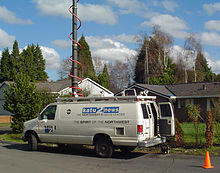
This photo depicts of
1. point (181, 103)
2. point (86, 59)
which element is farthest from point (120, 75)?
point (181, 103)

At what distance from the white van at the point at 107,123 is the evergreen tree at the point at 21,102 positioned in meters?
7.27

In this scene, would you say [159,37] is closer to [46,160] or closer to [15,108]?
[15,108]

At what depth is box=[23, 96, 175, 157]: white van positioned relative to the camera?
426 inches

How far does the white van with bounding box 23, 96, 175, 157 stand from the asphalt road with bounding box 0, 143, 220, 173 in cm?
60

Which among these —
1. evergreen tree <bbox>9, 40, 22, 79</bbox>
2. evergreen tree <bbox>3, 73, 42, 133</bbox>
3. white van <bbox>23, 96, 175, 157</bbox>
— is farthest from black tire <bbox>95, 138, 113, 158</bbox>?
evergreen tree <bbox>9, 40, 22, 79</bbox>

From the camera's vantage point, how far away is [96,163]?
34.1 feet

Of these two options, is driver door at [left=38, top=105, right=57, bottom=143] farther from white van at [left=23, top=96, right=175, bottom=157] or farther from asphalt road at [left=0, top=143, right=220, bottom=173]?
asphalt road at [left=0, top=143, right=220, bottom=173]

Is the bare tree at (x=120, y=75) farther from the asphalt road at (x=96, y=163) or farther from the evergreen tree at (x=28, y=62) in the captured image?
the asphalt road at (x=96, y=163)

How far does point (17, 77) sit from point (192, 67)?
40484 mm

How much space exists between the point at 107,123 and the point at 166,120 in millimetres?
2427

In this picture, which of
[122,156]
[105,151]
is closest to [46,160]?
[105,151]

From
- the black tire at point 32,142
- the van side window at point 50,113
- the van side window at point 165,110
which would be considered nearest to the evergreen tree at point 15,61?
the black tire at point 32,142

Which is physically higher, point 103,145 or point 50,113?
point 50,113

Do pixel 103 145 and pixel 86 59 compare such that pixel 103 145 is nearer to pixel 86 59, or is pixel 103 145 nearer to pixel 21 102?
pixel 21 102
